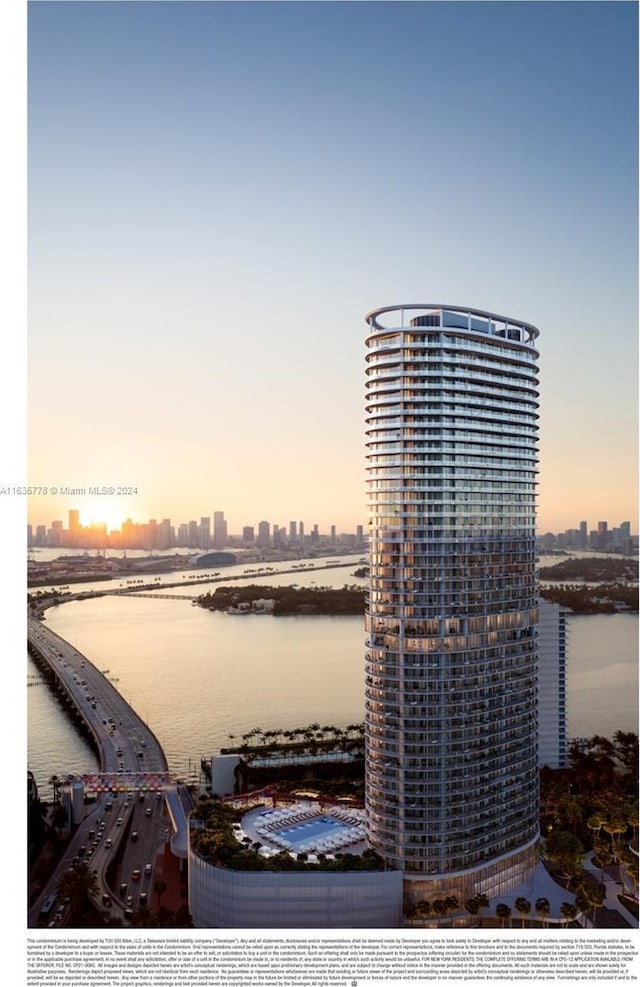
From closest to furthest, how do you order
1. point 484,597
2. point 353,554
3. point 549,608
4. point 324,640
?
point 484,597 → point 549,608 → point 324,640 → point 353,554

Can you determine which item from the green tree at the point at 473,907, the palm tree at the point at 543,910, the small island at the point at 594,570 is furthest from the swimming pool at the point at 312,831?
the small island at the point at 594,570

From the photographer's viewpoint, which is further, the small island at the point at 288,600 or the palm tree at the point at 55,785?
the small island at the point at 288,600

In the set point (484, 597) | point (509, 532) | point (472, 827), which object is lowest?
point (472, 827)

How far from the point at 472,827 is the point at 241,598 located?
625 inches

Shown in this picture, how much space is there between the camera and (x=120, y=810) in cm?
761

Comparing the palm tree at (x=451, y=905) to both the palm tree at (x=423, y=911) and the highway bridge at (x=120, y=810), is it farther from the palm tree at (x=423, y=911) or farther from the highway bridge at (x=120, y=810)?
the highway bridge at (x=120, y=810)

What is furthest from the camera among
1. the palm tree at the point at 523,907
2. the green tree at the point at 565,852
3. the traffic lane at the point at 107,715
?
the traffic lane at the point at 107,715

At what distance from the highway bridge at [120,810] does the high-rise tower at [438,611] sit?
1.82 m

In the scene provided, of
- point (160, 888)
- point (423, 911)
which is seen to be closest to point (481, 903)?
point (423, 911)

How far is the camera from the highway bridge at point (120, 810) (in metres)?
5.82
